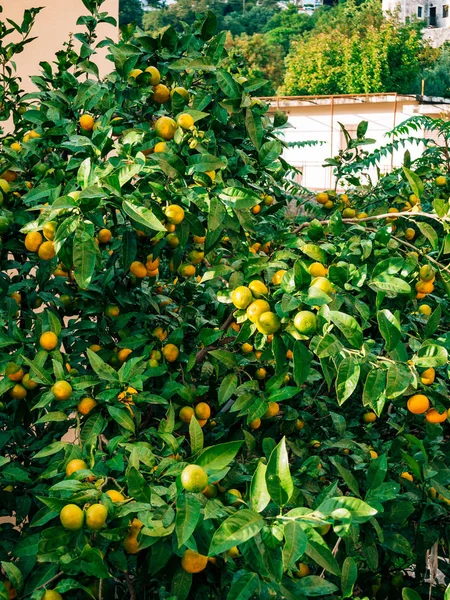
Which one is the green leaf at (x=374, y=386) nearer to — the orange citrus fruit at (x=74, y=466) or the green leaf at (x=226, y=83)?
the orange citrus fruit at (x=74, y=466)

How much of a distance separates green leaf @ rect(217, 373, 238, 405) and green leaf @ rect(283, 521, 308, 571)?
55cm

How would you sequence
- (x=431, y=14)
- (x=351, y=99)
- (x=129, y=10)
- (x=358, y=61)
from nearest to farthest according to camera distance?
1. (x=351, y=99)
2. (x=358, y=61)
3. (x=129, y=10)
4. (x=431, y=14)

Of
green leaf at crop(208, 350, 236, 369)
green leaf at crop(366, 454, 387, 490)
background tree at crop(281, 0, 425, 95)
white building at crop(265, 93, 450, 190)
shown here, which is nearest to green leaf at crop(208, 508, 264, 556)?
green leaf at crop(366, 454, 387, 490)

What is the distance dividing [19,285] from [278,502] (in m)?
0.85

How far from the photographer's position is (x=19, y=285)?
155 cm

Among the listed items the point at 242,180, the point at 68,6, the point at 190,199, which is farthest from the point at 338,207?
the point at 68,6

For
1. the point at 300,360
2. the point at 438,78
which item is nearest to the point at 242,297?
the point at 300,360

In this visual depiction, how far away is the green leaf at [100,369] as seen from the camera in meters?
1.28

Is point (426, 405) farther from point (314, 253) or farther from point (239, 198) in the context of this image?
point (239, 198)

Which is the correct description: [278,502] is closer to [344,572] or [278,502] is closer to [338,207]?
[344,572]

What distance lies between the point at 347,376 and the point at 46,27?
2.61 metres

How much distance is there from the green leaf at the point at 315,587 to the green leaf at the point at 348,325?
Answer: 1.17 feet

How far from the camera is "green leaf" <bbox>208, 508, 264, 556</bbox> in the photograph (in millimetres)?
846

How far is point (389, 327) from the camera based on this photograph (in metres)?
1.11
